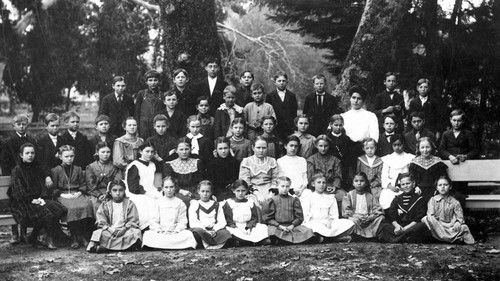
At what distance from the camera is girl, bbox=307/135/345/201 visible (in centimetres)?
689

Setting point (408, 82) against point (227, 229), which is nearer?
point (227, 229)

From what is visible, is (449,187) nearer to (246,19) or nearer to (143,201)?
(143,201)

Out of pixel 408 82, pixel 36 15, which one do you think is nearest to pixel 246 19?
pixel 36 15

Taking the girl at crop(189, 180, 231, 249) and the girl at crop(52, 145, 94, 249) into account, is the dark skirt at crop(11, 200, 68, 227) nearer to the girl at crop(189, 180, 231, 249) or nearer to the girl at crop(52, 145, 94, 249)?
the girl at crop(52, 145, 94, 249)

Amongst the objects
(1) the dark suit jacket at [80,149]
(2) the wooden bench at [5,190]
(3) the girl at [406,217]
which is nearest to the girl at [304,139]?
(3) the girl at [406,217]

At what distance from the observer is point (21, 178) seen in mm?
6336

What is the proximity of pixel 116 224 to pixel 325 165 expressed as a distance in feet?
8.26

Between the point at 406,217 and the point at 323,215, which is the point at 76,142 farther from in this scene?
the point at 406,217

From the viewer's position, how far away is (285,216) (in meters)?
6.40

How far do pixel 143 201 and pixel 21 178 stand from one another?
1338 mm

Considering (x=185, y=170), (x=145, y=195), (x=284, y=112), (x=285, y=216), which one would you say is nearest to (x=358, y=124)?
(x=284, y=112)

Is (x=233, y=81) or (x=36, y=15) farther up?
(x=36, y=15)

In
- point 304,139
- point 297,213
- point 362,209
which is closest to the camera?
point 297,213

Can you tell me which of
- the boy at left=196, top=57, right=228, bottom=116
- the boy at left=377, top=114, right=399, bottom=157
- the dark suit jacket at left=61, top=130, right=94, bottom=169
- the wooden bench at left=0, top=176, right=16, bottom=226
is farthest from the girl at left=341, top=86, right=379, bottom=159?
the wooden bench at left=0, top=176, right=16, bottom=226
